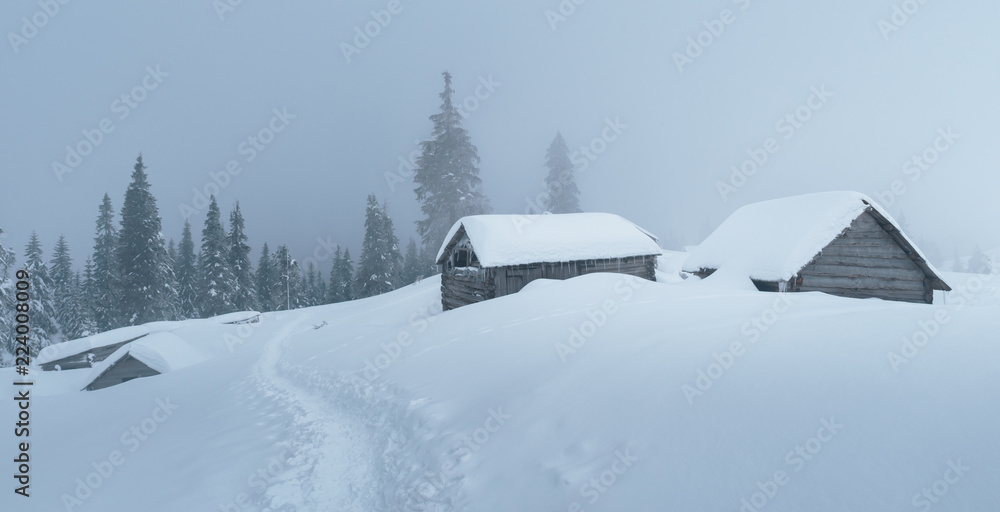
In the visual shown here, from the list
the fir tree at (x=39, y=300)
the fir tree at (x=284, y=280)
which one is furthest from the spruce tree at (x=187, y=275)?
the fir tree at (x=39, y=300)

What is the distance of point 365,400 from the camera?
7.74 m

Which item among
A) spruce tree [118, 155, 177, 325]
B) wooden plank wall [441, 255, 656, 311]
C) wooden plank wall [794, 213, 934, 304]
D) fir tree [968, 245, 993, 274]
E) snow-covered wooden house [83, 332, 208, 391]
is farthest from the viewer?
fir tree [968, 245, 993, 274]

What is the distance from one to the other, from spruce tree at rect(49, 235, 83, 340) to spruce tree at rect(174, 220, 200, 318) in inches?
301

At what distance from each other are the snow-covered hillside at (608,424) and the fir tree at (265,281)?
127 ft

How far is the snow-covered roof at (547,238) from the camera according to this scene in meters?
15.8

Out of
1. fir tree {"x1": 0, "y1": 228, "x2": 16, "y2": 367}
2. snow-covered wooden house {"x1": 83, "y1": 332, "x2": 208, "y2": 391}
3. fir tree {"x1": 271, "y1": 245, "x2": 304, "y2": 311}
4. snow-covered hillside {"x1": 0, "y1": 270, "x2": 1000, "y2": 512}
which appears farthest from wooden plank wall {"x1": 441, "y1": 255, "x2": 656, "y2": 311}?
fir tree {"x1": 271, "y1": 245, "x2": 304, "y2": 311}

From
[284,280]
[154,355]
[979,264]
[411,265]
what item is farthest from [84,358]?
[979,264]

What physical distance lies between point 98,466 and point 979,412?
34.6ft

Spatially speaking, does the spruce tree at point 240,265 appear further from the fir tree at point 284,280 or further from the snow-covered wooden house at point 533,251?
the snow-covered wooden house at point 533,251

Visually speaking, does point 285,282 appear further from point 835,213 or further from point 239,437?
point 835,213

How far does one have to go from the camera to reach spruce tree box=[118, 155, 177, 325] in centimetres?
3142

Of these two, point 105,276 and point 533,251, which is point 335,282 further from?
point 533,251

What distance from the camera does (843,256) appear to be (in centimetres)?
1166

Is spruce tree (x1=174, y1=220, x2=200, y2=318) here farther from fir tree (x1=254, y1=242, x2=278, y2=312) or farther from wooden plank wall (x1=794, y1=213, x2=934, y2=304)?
wooden plank wall (x1=794, y1=213, x2=934, y2=304)
